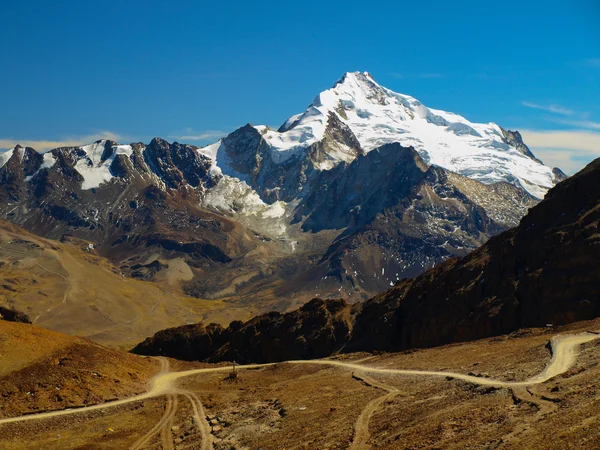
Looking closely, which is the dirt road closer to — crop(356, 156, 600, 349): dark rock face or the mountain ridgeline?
the mountain ridgeline

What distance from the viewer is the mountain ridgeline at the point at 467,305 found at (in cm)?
8688

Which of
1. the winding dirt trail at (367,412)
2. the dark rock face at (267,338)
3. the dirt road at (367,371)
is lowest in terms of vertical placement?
the winding dirt trail at (367,412)

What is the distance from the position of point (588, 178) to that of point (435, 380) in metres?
52.8

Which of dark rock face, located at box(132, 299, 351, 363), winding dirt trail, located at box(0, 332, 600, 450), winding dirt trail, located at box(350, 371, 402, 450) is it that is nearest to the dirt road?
winding dirt trail, located at box(0, 332, 600, 450)

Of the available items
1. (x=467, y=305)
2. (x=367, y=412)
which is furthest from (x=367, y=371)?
(x=467, y=305)

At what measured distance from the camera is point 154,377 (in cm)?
7769

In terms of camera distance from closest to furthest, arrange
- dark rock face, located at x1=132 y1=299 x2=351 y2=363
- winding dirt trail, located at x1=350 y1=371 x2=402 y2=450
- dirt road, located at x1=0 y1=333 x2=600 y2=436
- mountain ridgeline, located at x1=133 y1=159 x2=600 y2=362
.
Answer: winding dirt trail, located at x1=350 y1=371 x2=402 y2=450 → dirt road, located at x1=0 y1=333 x2=600 y2=436 → mountain ridgeline, located at x1=133 y1=159 x2=600 y2=362 → dark rock face, located at x1=132 y1=299 x2=351 y2=363

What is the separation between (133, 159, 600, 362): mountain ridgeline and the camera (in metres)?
86.9


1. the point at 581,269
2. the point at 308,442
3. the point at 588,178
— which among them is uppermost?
the point at 588,178

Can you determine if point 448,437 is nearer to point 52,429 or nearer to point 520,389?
point 520,389

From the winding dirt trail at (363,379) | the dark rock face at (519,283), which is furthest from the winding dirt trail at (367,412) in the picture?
the dark rock face at (519,283)

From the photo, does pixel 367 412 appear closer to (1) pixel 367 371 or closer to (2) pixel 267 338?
(1) pixel 367 371

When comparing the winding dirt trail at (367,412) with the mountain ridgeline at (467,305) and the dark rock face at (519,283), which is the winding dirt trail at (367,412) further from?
the mountain ridgeline at (467,305)

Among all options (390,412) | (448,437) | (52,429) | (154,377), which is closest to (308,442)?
(390,412)
